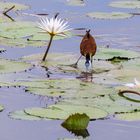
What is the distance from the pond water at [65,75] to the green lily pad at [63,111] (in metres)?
0.04

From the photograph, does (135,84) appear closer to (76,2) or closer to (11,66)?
(11,66)

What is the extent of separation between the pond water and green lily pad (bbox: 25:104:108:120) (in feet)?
0.14

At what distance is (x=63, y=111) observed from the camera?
3.20 m

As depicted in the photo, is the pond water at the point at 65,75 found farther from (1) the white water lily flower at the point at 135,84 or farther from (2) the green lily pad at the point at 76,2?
(1) the white water lily flower at the point at 135,84

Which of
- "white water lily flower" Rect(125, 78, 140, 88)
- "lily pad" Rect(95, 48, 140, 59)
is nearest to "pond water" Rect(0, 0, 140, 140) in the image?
"lily pad" Rect(95, 48, 140, 59)

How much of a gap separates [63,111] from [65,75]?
0.76m

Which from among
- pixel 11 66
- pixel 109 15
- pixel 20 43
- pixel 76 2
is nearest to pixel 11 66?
pixel 11 66

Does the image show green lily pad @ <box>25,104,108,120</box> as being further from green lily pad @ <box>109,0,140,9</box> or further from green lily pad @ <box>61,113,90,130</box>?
green lily pad @ <box>109,0,140,9</box>

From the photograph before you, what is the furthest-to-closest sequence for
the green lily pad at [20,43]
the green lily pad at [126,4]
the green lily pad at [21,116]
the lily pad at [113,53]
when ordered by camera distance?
the green lily pad at [126,4], the green lily pad at [20,43], the lily pad at [113,53], the green lily pad at [21,116]

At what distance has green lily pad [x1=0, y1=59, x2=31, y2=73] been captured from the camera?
13.0 ft

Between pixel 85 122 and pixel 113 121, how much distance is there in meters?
0.19

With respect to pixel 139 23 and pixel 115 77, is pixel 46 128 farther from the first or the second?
pixel 139 23

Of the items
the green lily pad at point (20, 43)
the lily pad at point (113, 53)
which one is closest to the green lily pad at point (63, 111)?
the lily pad at point (113, 53)

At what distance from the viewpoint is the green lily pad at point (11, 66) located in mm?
3955
